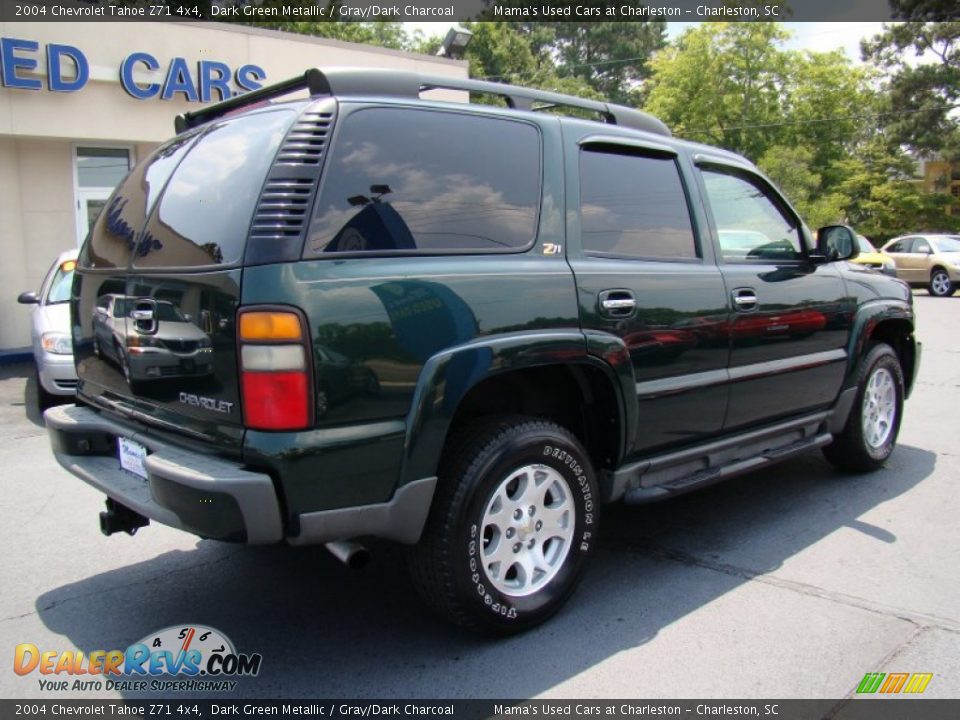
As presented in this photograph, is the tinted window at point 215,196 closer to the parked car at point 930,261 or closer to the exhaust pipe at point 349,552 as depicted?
the exhaust pipe at point 349,552

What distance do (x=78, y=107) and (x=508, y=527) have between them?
11.4 m

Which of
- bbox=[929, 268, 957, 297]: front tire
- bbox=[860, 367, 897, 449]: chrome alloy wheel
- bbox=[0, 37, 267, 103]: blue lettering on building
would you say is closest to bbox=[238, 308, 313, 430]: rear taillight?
bbox=[860, 367, 897, 449]: chrome alloy wheel

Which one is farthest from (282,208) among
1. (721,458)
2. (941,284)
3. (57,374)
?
(941,284)

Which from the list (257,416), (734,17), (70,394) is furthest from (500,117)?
(734,17)

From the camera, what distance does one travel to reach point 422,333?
2.84 metres

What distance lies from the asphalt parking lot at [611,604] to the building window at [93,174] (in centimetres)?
875

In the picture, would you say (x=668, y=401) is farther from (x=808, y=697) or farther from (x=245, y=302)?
(x=245, y=302)

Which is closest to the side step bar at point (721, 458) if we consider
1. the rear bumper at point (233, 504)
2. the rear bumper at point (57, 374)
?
the rear bumper at point (233, 504)

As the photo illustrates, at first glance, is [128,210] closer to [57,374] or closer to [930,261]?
[57,374]

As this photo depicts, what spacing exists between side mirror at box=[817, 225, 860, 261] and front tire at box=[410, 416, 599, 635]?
7.63 feet

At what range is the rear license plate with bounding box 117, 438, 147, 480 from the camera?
122 inches

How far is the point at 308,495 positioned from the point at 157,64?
1188cm

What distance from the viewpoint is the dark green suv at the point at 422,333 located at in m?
2.67

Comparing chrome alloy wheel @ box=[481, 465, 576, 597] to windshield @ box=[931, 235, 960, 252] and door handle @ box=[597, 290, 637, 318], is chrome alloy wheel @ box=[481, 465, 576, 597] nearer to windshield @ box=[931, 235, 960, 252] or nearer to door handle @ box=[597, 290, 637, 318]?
door handle @ box=[597, 290, 637, 318]
